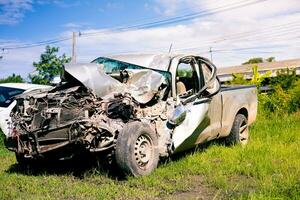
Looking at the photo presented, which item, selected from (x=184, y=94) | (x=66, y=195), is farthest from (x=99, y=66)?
(x=66, y=195)

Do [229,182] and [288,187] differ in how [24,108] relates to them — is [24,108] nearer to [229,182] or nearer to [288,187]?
[229,182]

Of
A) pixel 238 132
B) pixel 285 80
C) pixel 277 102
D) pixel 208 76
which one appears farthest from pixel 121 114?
pixel 285 80

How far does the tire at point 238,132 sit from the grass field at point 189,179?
1.45ft

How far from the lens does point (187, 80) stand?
28.3ft

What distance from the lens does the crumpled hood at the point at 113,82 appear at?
267 inches

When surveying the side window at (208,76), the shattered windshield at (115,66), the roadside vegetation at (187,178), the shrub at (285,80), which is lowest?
the roadside vegetation at (187,178)

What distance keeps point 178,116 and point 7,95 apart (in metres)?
5.20

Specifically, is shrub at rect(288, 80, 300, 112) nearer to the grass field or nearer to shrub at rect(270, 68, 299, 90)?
shrub at rect(270, 68, 299, 90)

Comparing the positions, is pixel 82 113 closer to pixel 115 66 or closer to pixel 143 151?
pixel 143 151

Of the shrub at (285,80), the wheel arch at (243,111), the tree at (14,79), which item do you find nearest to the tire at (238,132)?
the wheel arch at (243,111)

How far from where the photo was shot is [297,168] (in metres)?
6.29

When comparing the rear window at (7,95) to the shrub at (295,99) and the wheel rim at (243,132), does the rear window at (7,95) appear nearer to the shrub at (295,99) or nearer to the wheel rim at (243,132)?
the wheel rim at (243,132)

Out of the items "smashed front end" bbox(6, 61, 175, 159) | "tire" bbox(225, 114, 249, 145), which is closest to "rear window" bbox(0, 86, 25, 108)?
"smashed front end" bbox(6, 61, 175, 159)

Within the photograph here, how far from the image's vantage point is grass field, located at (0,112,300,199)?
17.5ft
